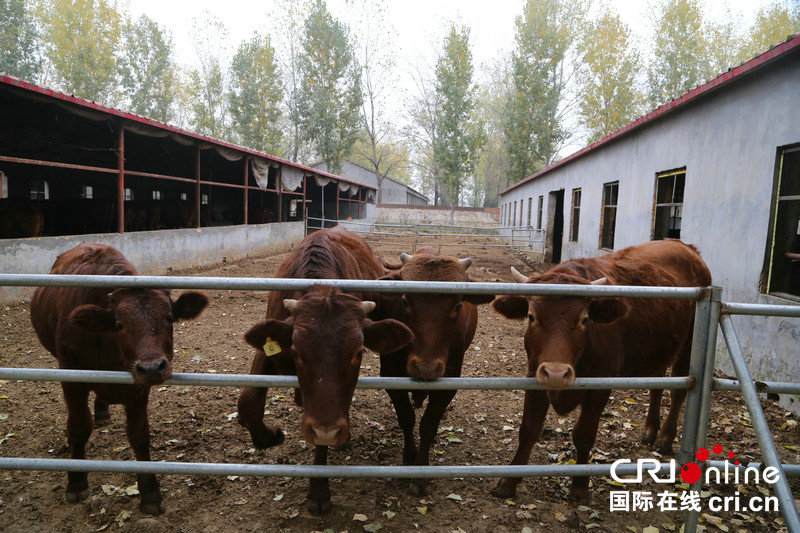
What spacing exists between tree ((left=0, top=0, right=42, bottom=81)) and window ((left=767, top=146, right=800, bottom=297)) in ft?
124

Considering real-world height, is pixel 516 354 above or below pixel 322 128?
below

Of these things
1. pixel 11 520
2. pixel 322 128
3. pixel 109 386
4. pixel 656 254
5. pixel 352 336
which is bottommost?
pixel 11 520

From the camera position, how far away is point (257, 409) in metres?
2.95

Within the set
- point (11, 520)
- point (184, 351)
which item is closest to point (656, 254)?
point (11, 520)

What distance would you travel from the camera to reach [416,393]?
3.75m

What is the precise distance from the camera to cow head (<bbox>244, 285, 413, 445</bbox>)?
2.24 metres

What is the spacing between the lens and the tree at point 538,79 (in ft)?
103

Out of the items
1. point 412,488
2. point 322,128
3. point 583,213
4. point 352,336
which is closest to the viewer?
point 352,336

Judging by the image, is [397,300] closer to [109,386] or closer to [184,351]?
[109,386]

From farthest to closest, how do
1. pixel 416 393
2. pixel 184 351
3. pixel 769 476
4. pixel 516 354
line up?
1. pixel 516 354
2. pixel 184 351
3. pixel 416 393
4. pixel 769 476

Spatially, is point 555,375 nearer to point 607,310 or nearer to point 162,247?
point 607,310

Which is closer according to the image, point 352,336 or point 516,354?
point 352,336

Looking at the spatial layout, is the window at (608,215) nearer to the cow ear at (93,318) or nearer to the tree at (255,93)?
the cow ear at (93,318)

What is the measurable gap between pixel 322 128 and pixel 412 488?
3591cm
